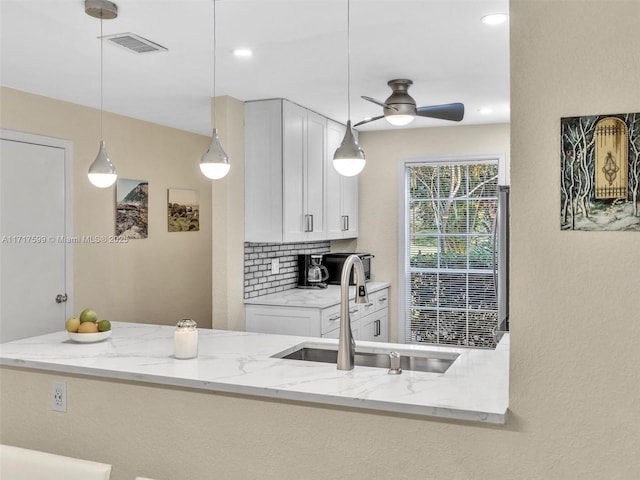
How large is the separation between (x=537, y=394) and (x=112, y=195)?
3824mm

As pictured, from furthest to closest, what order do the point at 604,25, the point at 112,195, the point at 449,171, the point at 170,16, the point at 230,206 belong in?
1. the point at 449,171
2. the point at 112,195
3. the point at 230,206
4. the point at 170,16
5. the point at 604,25

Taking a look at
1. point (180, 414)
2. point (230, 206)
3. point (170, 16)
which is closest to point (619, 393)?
point (180, 414)

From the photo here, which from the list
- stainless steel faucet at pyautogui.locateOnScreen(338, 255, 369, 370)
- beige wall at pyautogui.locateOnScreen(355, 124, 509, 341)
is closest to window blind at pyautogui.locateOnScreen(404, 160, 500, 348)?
beige wall at pyautogui.locateOnScreen(355, 124, 509, 341)

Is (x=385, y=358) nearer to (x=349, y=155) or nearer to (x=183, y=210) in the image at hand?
(x=349, y=155)

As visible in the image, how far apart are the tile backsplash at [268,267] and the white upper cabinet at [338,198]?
0.37 m

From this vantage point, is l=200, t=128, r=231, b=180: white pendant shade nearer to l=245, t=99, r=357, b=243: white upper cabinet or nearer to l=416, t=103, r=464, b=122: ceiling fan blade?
l=416, t=103, r=464, b=122: ceiling fan blade

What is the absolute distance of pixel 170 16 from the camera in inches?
101

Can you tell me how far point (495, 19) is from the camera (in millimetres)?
2602

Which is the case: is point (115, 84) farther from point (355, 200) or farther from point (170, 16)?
point (355, 200)

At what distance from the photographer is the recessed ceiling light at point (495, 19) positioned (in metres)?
2.55

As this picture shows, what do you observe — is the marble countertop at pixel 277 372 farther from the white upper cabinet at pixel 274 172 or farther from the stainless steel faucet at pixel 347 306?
the white upper cabinet at pixel 274 172

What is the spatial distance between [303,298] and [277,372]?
7.49 ft

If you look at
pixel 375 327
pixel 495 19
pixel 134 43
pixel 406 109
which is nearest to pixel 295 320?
pixel 375 327

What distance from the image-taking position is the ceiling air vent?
280cm
